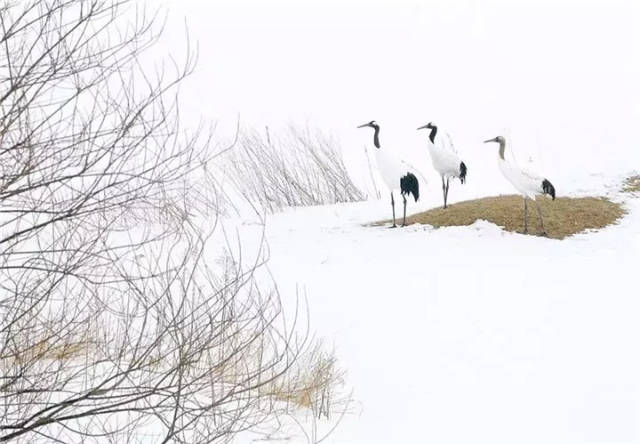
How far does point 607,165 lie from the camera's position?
14.6 m

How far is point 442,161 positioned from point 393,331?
14.6 feet

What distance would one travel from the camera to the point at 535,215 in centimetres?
1048

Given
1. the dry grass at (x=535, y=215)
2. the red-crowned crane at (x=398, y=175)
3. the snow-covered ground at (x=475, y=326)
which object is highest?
the red-crowned crane at (x=398, y=175)

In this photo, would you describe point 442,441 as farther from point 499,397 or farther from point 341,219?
point 341,219

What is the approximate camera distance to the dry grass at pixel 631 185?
41.2 ft

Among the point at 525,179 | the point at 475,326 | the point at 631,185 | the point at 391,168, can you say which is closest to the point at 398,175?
the point at 391,168

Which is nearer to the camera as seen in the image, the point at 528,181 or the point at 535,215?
the point at 528,181

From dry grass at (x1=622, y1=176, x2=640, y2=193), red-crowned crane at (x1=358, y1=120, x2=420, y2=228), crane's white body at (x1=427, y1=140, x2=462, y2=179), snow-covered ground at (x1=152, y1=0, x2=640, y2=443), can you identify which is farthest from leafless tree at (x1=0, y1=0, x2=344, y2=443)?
dry grass at (x1=622, y1=176, x2=640, y2=193)

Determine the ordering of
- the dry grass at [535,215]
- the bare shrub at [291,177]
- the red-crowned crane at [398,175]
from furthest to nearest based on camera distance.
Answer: the bare shrub at [291,177] → the red-crowned crane at [398,175] → the dry grass at [535,215]

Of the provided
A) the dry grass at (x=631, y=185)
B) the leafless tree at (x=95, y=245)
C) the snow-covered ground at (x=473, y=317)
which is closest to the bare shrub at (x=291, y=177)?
the snow-covered ground at (x=473, y=317)

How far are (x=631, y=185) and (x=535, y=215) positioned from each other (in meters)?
3.51

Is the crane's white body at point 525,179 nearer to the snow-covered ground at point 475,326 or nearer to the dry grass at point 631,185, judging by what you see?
the snow-covered ground at point 475,326

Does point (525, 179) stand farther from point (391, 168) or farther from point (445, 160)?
point (391, 168)

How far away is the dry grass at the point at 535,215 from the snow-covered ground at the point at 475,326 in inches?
10.9
